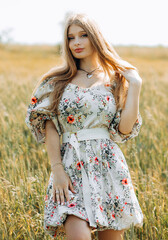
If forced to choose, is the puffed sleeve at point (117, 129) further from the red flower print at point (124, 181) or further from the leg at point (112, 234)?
the leg at point (112, 234)

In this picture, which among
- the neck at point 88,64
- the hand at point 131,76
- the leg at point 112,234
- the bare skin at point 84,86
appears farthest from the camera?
the neck at point 88,64

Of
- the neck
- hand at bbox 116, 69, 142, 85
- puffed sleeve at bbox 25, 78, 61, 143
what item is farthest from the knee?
the neck

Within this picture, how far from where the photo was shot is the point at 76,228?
1.67 meters

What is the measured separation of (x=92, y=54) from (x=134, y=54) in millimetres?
38389

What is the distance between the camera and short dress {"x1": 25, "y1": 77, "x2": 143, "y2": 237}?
1818 millimetres

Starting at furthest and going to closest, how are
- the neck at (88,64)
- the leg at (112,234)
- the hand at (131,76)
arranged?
the neck at (88,64) → the hand at (131,76) → the leg at (112,234)

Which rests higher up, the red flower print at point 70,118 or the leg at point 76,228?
the red flower print at point 70,118

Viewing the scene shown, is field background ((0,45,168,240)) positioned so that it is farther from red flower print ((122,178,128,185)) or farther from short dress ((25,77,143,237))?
red flower print ((122,178,128,185))

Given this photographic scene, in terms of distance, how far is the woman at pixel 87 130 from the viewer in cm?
182

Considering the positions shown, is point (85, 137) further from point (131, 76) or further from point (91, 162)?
point (131, 76)

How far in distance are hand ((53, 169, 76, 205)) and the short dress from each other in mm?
30

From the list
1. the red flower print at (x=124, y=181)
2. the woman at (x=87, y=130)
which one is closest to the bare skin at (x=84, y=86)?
the woman at (x=87, y=130)

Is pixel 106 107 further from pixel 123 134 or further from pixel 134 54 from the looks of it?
pixel 134 54

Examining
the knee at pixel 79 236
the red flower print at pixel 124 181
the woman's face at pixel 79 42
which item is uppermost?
the woman's face at pixel 79 42
